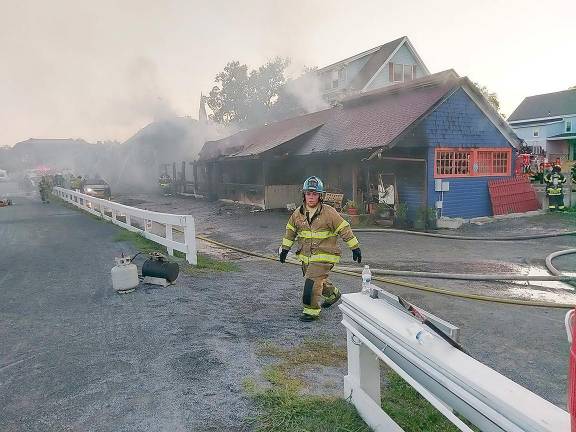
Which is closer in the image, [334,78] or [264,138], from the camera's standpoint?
[264,138]

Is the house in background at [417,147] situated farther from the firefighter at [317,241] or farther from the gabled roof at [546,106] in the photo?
the gabled roof at [546,106]

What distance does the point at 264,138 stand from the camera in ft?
75.6

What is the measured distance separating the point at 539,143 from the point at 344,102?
26799 mm

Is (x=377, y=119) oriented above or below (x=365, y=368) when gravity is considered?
above

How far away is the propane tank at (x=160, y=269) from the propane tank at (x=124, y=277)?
28 centimetres

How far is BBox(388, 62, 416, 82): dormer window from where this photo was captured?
31297mm

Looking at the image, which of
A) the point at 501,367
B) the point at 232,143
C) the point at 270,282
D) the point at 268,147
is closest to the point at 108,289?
the point at 270,282

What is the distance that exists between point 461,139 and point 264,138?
36.6ft

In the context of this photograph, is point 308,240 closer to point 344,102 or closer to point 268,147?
point 268,147

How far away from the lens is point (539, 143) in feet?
125

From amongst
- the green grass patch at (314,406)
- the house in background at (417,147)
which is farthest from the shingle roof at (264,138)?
the green grass patch at (314,406)

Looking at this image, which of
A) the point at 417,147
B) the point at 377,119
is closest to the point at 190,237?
the point at 417,147

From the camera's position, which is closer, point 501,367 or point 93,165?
point 501,367

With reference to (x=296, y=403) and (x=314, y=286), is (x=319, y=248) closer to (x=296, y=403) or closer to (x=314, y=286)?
(x=314, y=286)
